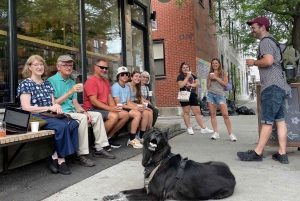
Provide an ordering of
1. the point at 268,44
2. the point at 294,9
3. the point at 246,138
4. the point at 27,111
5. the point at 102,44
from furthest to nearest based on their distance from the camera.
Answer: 1. the point at 294,9
2. the point at 102,44
3. the point at 246,138
4. the point at 268,44
5. the point at 27,111

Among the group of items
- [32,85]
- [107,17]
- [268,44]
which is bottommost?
[32,85]

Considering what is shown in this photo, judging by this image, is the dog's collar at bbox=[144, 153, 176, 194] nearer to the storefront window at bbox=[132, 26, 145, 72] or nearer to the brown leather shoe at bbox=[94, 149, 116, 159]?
the brown leather shoe at bbox=[94, 149, 116, 159]

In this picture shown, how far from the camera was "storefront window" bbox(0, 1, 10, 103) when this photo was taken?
4629 mm

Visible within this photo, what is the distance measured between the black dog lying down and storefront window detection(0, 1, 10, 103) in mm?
2504

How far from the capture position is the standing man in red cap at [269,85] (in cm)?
459

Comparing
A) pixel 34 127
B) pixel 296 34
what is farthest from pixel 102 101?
pixel 296 34

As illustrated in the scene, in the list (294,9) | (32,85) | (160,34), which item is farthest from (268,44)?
(160,34)

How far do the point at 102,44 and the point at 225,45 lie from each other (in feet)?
60.9

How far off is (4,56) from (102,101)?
1743 mm

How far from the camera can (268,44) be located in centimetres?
461

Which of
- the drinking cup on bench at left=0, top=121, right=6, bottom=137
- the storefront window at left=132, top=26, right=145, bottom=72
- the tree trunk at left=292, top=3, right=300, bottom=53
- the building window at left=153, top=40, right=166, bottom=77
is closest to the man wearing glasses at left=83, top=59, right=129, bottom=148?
the drinking cup on bench at left=0, top=121, right=6, bottom=137

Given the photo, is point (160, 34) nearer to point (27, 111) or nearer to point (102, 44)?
point (102, 44)

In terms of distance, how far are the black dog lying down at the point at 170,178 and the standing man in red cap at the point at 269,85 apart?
1839mm

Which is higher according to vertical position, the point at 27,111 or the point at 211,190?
the point at 27,111
